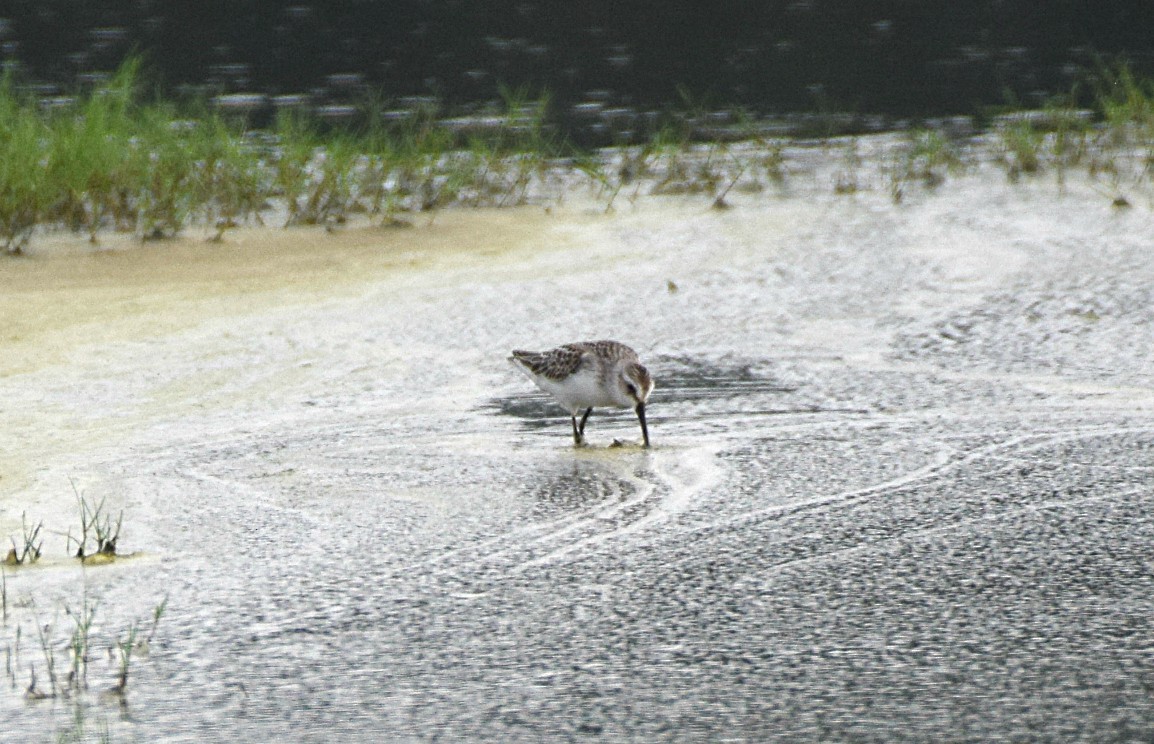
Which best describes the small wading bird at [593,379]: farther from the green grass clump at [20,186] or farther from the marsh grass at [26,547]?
the green grass clump at [20,186]

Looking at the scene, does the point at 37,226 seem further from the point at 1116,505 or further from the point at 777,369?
the point at 1116,505

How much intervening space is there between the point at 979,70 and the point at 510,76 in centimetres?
577

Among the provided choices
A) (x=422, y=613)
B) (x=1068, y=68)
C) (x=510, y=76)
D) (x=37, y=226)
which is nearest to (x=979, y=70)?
(x=1068, y=68)

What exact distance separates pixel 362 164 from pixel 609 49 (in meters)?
10.3

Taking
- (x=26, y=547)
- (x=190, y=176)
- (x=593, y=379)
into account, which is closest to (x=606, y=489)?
(x=593, y=379)

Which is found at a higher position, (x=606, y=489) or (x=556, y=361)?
(x=556, y=361)

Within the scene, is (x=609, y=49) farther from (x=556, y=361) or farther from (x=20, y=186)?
(x=556, y=361)

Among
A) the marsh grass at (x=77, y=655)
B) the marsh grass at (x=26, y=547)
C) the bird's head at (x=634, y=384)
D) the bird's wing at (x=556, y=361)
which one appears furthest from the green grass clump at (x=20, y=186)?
the marsh grass at (x=77, y=655)

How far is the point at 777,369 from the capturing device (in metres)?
8.16

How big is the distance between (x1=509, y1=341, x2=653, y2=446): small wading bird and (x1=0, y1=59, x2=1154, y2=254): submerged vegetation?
17.2 ft

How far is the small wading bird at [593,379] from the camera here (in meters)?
6.79

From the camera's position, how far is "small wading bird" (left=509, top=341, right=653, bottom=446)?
6785mm

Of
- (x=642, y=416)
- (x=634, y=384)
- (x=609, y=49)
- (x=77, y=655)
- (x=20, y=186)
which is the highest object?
(x=609, y=49)

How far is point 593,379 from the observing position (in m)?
6.85
